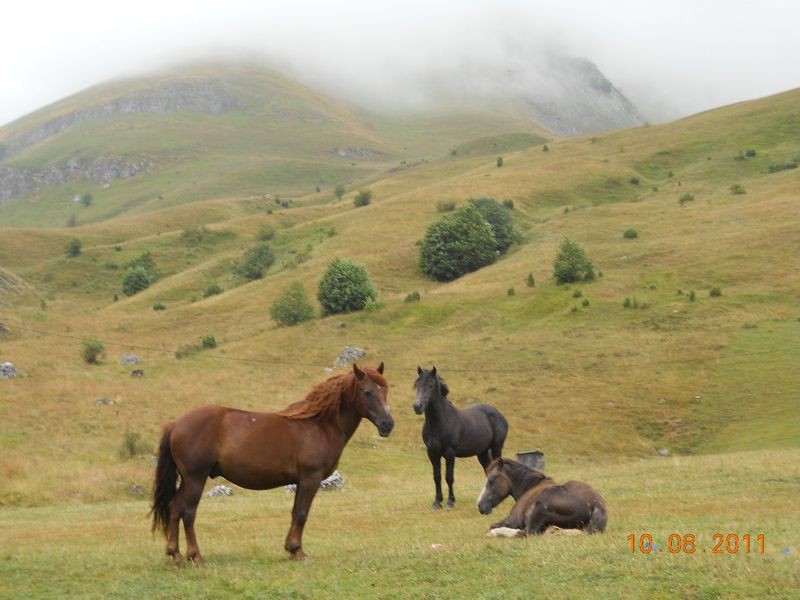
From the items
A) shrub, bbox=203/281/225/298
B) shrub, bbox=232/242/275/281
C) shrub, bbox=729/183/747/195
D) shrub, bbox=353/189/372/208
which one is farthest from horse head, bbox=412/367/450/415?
shrub, bbox=353/189/372/208

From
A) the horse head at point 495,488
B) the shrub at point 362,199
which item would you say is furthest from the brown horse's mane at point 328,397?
the shrub at point 362,199

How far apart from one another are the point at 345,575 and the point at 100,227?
156 meters

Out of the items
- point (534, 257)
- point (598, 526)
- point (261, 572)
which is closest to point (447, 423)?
point (598, 526)

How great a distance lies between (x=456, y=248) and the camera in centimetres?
9019

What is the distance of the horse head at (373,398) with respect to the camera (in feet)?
41.1

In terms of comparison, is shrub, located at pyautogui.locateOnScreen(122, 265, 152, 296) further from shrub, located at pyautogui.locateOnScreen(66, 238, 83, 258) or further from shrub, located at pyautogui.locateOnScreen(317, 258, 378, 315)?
shrub, located at pyautogui.locateOnScreen(317, 258, 378, 315)

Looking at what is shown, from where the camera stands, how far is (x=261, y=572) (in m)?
11.7

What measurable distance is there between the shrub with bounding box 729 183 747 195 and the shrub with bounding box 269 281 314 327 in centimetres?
5640

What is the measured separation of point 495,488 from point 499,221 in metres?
85.4

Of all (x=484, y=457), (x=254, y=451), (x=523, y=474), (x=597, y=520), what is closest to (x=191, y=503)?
(x=254, y=451)

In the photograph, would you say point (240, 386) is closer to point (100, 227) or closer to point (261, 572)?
point (261, 572)

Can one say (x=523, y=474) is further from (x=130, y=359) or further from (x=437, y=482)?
(x=130, y=359)

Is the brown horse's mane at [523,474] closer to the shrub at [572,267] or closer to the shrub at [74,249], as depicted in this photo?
the shrub at [572,267]

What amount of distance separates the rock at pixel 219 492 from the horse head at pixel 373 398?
52.4 ft
